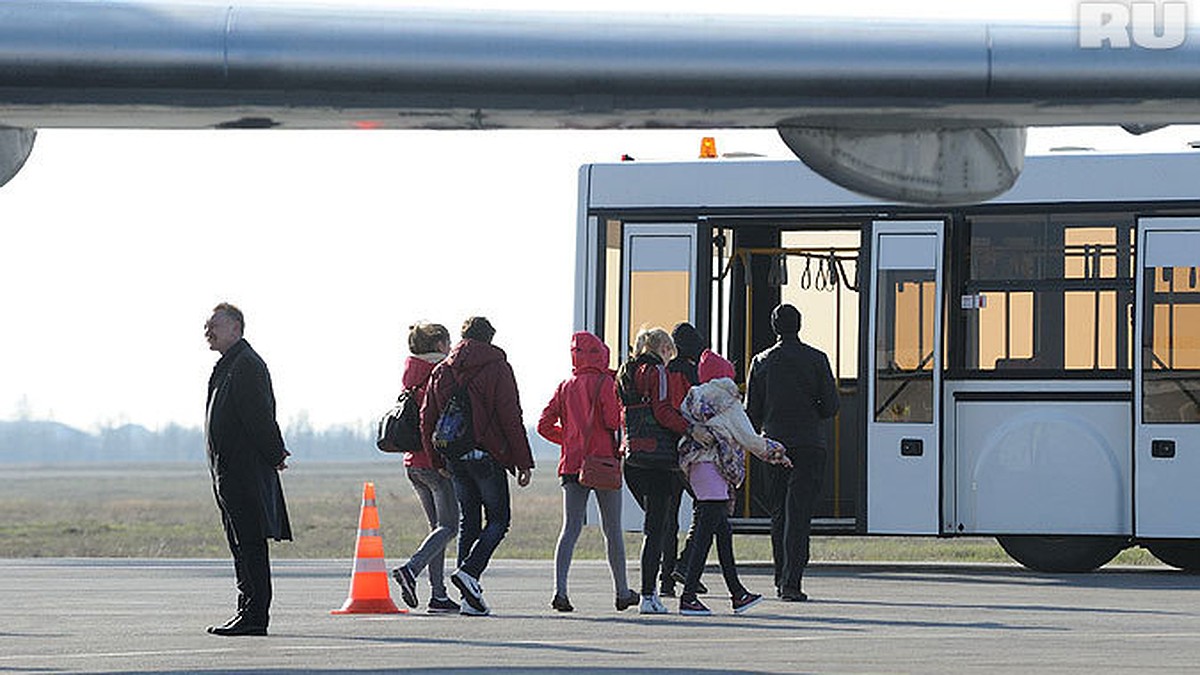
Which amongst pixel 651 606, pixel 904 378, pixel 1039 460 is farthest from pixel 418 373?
pixel 1039 460

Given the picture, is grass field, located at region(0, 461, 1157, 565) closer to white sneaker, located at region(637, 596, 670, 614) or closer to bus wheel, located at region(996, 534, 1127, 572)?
bus wheel, located at region(996, 534, 1127, 572)

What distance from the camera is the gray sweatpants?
51.5ft

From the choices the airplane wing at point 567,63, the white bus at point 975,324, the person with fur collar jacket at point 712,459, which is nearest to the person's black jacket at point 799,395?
the person with fur collar jacket at point 712,459

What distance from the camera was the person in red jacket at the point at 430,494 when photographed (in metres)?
15.9

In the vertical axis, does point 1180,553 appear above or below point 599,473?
below

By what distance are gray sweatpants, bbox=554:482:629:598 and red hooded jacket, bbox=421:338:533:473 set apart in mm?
372

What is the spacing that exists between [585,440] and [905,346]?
205 inches

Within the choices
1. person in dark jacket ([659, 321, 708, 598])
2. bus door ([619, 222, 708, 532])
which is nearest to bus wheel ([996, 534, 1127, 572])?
bus door ([619, 222, 708, 532])

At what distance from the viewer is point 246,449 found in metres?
13.9

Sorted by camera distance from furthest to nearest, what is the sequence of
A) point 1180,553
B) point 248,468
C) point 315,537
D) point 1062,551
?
1. point 315,537
2. point 1180,553
3. point 1062,551
4. point 248,468

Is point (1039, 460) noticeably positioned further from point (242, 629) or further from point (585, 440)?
point (242, 629)

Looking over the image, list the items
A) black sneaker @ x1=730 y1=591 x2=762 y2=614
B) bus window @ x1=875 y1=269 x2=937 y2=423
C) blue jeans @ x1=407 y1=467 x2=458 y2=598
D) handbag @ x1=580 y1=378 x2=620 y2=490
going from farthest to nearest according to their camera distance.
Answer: bus window @ x1=875 y1=269 x2=937 y2=423 < blue jeans @ x1=407 y1=467 x2=458 y2=598 < black sneaker @ x1=730 y1=591 x2=762 y2=614 < handbag @ x1=580 y1=378 x2=620 y2=490

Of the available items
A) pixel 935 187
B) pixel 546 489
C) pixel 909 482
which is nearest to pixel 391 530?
pixel 909 482

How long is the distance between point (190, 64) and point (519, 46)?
119 cm
